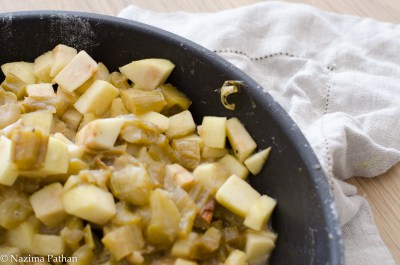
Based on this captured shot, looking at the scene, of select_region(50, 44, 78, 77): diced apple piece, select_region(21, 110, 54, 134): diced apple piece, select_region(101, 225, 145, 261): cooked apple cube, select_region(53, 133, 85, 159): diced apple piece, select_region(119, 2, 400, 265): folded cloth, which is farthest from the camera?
select_region(119, 2, 400, 265): folded cloth

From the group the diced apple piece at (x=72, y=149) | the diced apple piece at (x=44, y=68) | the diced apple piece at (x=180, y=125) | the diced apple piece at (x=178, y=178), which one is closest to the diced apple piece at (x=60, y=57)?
the diced apple piece at (x=44, y=68)

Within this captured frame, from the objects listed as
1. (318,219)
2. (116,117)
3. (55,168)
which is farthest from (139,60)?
(318,219)

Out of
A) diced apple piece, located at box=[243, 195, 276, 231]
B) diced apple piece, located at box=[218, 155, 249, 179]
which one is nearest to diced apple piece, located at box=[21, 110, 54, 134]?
diced apple piece, located at box=[218, 155, 249, 179]

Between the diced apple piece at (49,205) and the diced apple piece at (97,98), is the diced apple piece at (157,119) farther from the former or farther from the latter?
the diced apple piece at (49,205)

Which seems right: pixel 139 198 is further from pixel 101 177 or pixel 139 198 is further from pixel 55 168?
pixel 55 168

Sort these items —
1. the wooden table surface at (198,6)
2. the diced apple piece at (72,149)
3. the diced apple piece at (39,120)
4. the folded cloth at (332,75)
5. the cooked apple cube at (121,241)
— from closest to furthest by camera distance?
the cooked apple cube at (121,241) → the diced apple piece at (72,149) → the diced apple piece at (39,120) → the folded cloth at (332,75) → the wooden table surface at (198,6)

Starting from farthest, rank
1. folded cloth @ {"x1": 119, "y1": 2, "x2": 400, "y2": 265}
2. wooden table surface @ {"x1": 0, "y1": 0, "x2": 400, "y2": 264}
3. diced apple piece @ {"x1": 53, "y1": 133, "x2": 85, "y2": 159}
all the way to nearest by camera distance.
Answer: wooden table surface @ {"x1": 0, "y1": 0, "x2": 400, "y2": 264} < folded cloth @ {"x1": 119, "y1": 2, "x2": 400, "y2": 265} < diced apple piece @ {"x1": 53, "y1": 133, "x2": 85, "y2": 159}

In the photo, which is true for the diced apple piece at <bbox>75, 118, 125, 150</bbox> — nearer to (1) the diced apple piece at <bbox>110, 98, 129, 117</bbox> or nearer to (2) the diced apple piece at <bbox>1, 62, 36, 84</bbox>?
(1) the diced apple piece at <bbox>110, 98, 129, 117</bbox>
